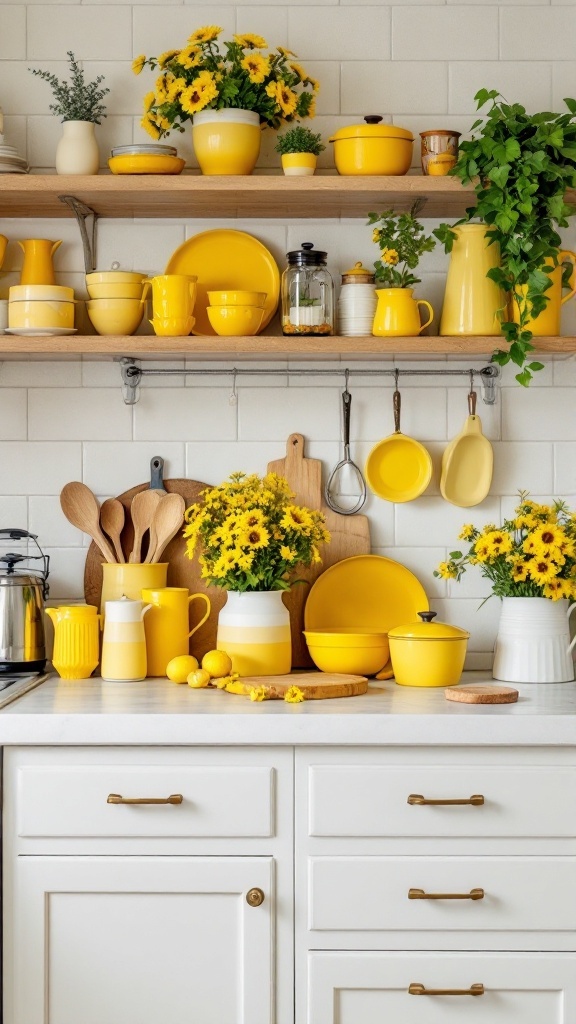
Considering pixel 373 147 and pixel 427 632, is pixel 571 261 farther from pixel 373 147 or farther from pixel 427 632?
pixel 427 632

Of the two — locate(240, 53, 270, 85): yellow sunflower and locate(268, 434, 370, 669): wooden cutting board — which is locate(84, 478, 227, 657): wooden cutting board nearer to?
locate(268, 434, 370, 669): wooden cutting board

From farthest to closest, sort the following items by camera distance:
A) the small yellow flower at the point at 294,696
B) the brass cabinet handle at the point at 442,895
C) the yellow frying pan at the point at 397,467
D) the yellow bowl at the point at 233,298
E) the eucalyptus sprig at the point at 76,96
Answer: the yellow frying pan at the point at 397,467 → the eucalyptus sprig at the point at 76,96 → the yellow bowl at the point at 233,298 → the small yellow flower at the point at 294,696 → the brass cabinet handle at the point at 442,895

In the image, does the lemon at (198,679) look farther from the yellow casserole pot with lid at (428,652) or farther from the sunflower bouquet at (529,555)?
the sunflower bouquet at (529,555)

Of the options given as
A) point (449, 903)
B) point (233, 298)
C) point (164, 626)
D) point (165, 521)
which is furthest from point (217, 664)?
point (233, 298)

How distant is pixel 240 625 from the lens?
2.34 m

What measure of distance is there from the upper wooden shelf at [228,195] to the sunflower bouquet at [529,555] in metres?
0.72

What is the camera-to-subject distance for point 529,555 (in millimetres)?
2373

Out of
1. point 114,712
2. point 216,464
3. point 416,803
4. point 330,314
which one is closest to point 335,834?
point 416,803

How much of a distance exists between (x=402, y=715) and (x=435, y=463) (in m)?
0.79

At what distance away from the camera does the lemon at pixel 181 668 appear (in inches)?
90.7

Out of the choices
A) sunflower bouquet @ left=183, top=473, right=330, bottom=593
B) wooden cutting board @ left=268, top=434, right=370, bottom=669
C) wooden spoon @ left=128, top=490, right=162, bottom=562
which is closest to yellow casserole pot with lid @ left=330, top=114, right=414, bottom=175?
wooden cutting board @ left=268, top=434, right=370, bottom=669

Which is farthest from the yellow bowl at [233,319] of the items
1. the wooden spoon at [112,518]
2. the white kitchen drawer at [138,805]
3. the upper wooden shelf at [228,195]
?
the white kitchen drawer at [138,805]

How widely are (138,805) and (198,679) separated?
0.32 meters

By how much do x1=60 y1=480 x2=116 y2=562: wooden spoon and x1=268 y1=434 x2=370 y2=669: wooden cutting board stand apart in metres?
0.42
